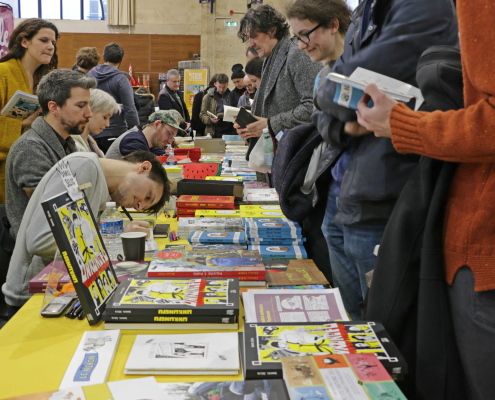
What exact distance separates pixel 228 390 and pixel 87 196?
125cm

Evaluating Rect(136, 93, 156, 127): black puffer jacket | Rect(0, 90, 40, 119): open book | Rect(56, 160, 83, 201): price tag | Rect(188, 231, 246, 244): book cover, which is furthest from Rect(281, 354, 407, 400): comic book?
Rect(136, 93, 156, 127): black puffer jacket

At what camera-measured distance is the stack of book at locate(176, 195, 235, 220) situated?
7.52ft

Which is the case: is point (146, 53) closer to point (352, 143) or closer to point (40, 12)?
point (40, 12)

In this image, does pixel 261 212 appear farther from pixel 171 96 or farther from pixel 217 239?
pixel 171 96

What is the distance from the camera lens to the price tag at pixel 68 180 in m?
1.22

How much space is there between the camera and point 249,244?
6.00 ft

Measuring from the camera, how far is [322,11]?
1641 millimetres

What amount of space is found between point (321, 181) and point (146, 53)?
13.9m

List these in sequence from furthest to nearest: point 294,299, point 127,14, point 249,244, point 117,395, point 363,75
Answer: point 127,14 → point 249,244 → point 294,299 → point 363,75 → point 117,395

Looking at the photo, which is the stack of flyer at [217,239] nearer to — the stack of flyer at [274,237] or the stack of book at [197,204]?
the stack of flyer at [274,237]

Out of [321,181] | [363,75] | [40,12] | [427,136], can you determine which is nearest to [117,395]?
[427,136]

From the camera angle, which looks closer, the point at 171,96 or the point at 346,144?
the point at 346,144

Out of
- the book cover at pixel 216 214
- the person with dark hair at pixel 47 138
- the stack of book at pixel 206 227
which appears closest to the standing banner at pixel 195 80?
the person with dark hair at pixel 47 138

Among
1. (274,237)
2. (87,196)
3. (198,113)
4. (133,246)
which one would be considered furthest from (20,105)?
(198,113)
